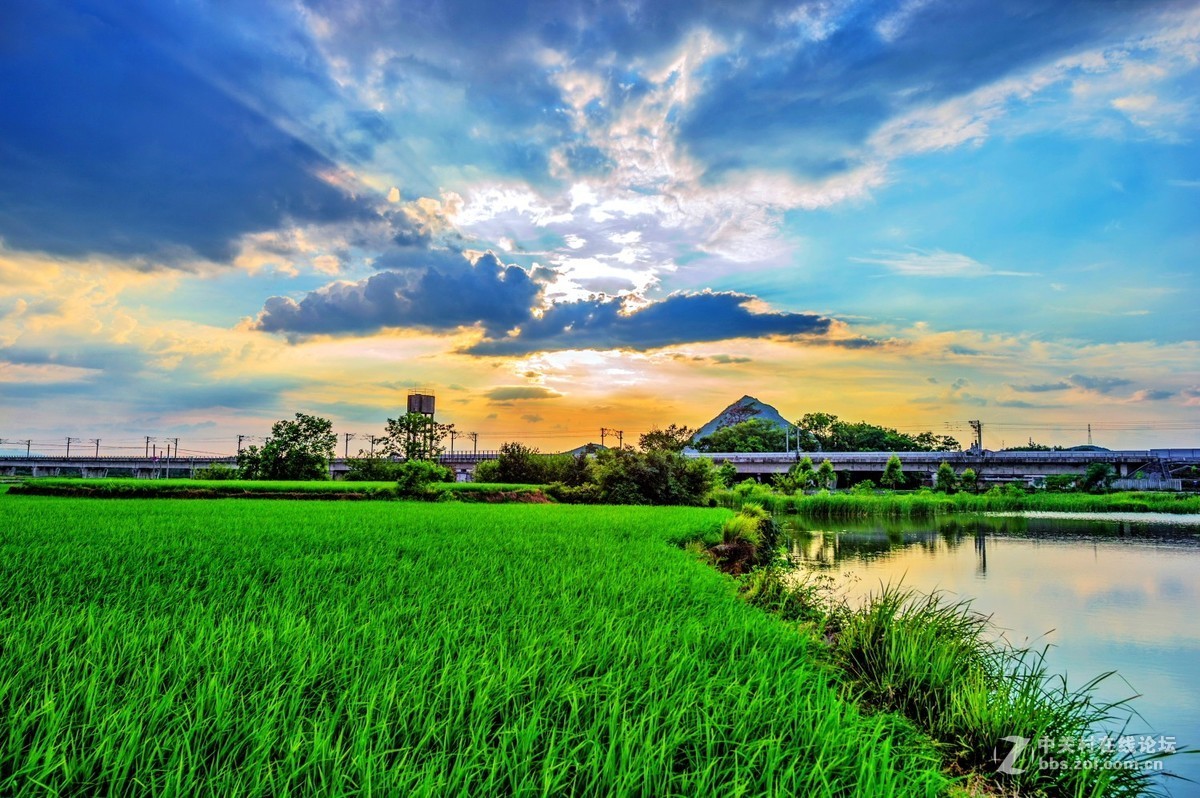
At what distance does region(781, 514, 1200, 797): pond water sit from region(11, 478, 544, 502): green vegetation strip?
11204mm

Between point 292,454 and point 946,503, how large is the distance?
1387 inches

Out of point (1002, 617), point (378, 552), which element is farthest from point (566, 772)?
point (1002, 617)

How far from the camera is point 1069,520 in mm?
28875

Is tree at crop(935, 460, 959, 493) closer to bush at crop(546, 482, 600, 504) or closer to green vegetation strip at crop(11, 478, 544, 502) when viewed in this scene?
bush at crop(546, 482, 600, 504)

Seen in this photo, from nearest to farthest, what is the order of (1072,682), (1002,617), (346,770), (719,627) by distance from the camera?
(346,770), (719,627), (1072,682), (1002,617)

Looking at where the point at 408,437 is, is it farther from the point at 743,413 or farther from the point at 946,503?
the point at 743,413

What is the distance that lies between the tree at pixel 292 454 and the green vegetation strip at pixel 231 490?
30.9 feet

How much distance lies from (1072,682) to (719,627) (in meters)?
4.54

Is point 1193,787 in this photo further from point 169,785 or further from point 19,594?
point 19,594

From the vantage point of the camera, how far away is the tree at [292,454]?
107 ft

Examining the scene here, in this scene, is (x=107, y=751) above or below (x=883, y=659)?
above

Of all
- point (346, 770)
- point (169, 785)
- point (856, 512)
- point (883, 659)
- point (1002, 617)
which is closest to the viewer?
point (169, 785)

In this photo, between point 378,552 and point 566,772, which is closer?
point 566,772

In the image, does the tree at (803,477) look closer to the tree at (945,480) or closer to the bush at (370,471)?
the tree at (945,480)
